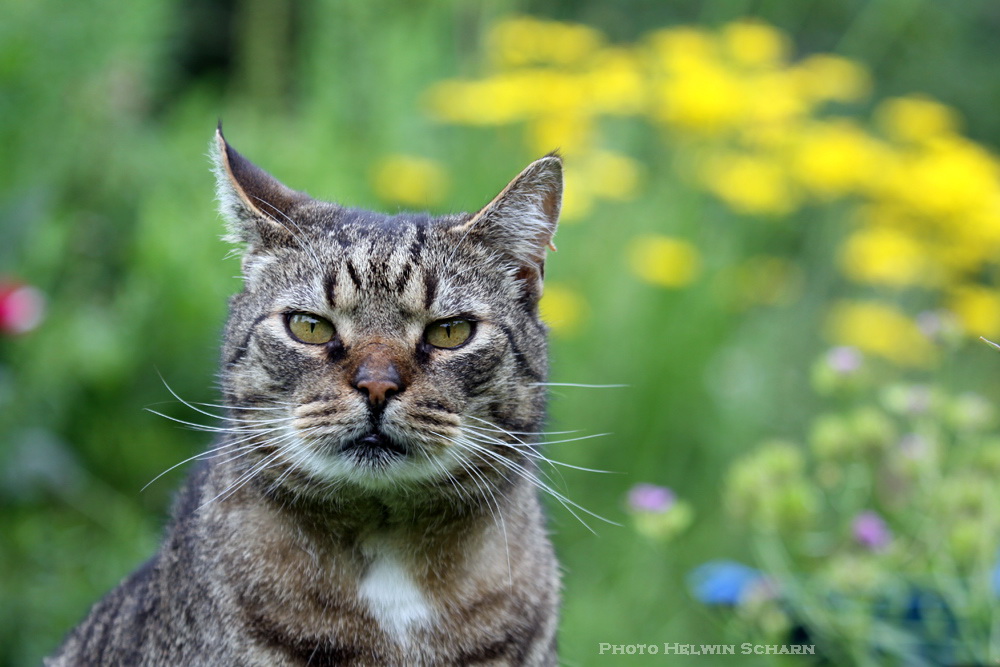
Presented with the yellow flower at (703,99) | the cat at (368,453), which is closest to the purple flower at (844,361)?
the cat at (368,453)

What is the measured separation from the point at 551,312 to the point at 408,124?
1.45 metres

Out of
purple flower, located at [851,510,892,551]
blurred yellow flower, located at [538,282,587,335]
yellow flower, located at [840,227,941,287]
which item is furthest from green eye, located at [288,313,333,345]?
yellow flower, located at [840,227,941,287]

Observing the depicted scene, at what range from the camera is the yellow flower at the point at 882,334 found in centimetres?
495

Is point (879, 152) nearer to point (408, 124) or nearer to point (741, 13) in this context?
point (741, 13)

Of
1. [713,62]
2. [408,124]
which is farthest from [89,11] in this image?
[713,62]

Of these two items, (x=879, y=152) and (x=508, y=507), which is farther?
(x=879, y=152)

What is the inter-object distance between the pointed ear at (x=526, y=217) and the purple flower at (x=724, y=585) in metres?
0.92

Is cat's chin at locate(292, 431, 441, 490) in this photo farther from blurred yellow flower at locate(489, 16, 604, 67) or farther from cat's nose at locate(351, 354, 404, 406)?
blurred yellow flower at locate(489, 16, 604, 67)

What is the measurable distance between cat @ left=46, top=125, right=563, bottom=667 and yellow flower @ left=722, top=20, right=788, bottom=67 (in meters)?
2.79

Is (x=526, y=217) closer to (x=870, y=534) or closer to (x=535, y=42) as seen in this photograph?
(x=870, y=534)

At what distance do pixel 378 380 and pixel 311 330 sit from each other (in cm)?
24

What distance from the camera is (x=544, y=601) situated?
2.27 meters

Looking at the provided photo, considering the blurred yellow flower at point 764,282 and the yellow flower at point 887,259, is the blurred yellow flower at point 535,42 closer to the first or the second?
the blurred yellow flower at point 764,282

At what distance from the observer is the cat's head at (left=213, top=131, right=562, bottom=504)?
200 cm
